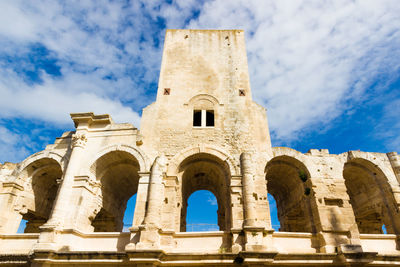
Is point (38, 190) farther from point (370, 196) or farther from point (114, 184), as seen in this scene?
point (370, 196)

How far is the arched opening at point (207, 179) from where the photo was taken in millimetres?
10930

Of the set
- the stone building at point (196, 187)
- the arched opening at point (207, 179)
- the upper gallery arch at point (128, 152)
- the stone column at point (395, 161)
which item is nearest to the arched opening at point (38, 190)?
the stone building at point (196, 187)

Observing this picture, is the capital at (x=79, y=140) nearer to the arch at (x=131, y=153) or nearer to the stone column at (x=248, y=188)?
the arch at (x=131, y=153)

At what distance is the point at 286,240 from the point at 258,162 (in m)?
3.16

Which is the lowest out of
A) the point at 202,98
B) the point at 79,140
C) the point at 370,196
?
the point at 370,196

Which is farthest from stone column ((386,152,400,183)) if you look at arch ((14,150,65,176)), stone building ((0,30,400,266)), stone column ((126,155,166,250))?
arch ((14,150,65,176))

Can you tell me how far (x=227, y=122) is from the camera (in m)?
12.1

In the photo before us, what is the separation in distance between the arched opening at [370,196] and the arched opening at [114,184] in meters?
10.5

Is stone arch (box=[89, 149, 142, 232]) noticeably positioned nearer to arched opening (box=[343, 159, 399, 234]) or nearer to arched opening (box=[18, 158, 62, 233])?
arched opening (box=[18, 158, 62, 233])

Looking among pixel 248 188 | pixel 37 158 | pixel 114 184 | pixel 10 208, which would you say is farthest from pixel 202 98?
pixel 10 208

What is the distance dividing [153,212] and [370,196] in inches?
404

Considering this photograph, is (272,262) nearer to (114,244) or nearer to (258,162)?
(258,162)

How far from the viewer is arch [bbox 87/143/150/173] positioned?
36.1 feet

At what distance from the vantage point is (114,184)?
13.2m
